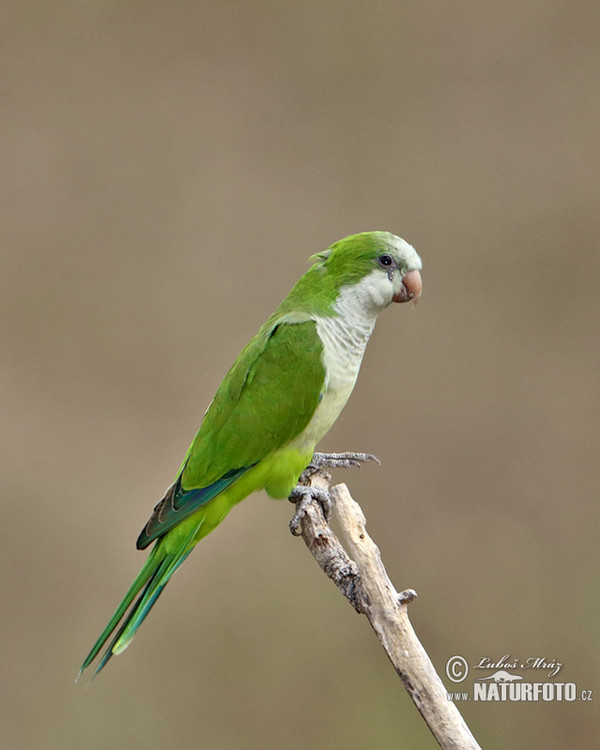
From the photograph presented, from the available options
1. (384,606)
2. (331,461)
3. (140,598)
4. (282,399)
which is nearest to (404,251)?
(282,399)

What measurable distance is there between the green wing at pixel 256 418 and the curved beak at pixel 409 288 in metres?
0.20

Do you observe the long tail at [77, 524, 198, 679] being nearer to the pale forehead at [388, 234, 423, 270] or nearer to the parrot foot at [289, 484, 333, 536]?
the parrot foot at [289, 484, 333, 536]

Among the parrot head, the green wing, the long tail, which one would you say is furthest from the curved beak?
the long tail

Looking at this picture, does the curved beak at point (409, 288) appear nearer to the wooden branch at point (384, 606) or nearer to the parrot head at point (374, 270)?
the parrot head at point (374, 270)

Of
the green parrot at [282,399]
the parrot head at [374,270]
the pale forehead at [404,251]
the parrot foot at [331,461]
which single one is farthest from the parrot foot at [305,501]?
the pale forehead at [404,251]

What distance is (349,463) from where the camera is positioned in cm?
206

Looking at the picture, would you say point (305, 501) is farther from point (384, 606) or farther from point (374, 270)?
point (374, 270)

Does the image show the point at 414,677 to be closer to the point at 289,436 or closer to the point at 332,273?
the point at 289,436

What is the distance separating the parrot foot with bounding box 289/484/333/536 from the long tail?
0.68 ft

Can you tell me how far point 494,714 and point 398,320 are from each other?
1728mm

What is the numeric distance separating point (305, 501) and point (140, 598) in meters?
0.39

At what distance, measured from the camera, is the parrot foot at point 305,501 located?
1812 millimetres

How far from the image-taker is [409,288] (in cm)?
187

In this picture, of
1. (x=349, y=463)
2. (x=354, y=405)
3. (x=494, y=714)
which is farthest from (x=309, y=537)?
(x=354, y=405)
